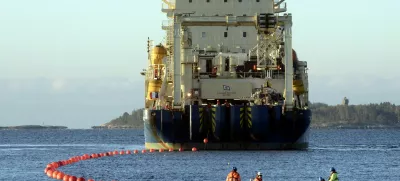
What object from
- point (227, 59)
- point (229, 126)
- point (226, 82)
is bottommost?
point (229, 126)

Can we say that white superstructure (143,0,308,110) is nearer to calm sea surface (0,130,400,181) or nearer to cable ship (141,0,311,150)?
cable ship (141,0,311,150)

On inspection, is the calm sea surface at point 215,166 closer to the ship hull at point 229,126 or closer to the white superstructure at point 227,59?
the ship hull at point 229,126

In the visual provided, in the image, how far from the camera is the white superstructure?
83312mm

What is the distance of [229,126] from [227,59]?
10.1m

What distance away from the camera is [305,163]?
2832 inches

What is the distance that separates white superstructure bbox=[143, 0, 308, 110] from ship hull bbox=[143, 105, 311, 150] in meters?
1.47

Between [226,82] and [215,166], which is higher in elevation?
[226,82]

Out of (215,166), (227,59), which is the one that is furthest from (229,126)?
(215,166)

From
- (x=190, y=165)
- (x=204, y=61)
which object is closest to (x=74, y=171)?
(x=190, y=165)

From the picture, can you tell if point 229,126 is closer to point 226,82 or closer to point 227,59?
point 226,82

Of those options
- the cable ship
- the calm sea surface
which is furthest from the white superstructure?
the calm sea surface

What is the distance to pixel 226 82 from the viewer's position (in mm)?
86000

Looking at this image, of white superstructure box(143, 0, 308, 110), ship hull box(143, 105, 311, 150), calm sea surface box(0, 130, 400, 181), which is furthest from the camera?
white superstructure box(143, 0, 308, 110)

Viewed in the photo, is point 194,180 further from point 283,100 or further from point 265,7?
point 265,7
